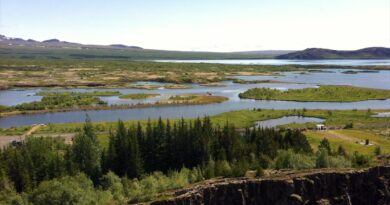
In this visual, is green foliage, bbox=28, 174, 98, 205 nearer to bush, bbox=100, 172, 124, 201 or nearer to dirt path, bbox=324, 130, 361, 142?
bush, bbox=100, 172, 124, 201

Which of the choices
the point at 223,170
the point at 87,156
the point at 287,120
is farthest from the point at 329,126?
the point at 87,156

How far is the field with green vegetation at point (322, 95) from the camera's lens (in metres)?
Result: 161

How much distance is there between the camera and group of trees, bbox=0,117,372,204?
194 ft

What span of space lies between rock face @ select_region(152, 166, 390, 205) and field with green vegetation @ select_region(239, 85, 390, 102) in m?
108

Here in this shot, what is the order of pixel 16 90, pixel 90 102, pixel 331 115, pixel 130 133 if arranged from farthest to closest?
pixel 16 90 < pixel 90 102 < pixel 331 115 < pixel 130 133

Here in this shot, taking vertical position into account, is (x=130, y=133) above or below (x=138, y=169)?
above

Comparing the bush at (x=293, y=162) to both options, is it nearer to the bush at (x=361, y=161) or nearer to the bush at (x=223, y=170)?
the bush at (x=361, y=161)

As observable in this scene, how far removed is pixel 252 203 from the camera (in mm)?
49500

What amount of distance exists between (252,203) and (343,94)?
430 ft

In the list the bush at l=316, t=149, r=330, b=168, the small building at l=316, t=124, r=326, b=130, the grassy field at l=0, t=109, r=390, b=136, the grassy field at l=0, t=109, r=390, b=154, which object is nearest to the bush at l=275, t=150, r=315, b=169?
the bush at l=316, t=149, r=330, b=168

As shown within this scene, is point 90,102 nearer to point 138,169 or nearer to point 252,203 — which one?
point 138,169

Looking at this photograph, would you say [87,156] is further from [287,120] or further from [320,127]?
[287,120]

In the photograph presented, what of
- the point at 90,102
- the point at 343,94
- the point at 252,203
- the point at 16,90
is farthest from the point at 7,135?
the point at 343,94

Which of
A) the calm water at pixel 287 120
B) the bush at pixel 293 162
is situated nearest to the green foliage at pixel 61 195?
the bush at pixel 293 162
